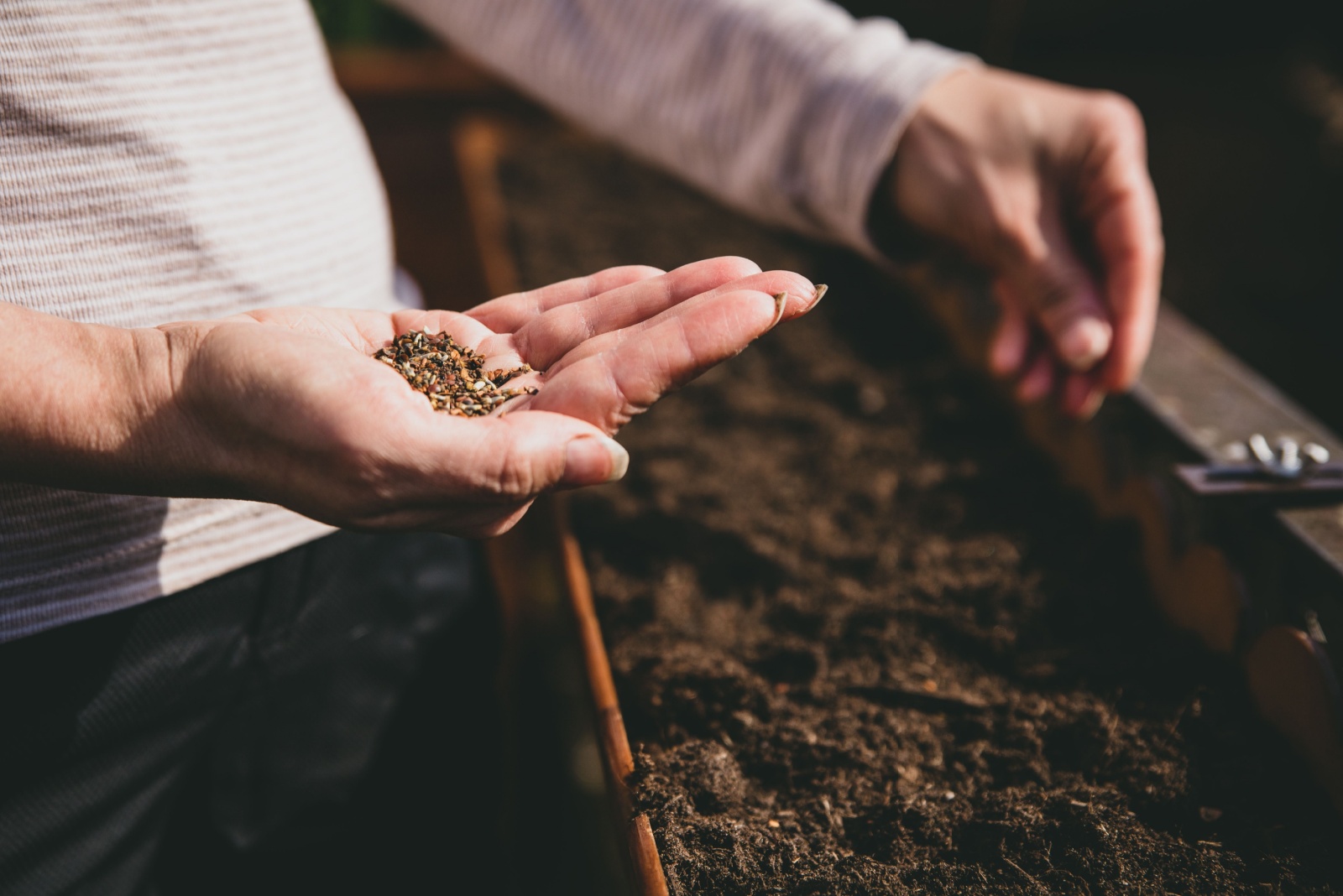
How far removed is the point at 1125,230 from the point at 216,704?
1.26 metres

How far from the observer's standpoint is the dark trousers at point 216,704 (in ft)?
2.60

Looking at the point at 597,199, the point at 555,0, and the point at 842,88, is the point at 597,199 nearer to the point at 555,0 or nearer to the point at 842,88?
the point at 555,0

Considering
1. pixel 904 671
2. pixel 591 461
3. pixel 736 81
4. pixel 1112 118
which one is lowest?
pixel 904 671

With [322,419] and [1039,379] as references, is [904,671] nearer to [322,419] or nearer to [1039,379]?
[1039,379]

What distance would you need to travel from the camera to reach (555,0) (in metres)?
1.31

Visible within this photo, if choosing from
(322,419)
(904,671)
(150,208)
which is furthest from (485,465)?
(904,671)

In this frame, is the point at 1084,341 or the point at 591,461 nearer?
the point at 591,461

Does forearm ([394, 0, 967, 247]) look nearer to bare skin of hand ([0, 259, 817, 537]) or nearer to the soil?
the soil

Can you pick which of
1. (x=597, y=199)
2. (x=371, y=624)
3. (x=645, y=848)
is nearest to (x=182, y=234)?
(x=371, y=624)

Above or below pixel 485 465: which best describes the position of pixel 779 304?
above

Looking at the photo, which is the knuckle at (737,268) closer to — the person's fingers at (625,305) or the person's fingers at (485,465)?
the person's fingers at (625,305)

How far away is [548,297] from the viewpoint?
823 mm

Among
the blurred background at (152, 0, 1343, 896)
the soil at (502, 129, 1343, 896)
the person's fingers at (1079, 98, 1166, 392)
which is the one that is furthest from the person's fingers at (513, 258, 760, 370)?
the person's fingers at (1079, 98, 1166, 392)

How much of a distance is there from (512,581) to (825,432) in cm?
84
